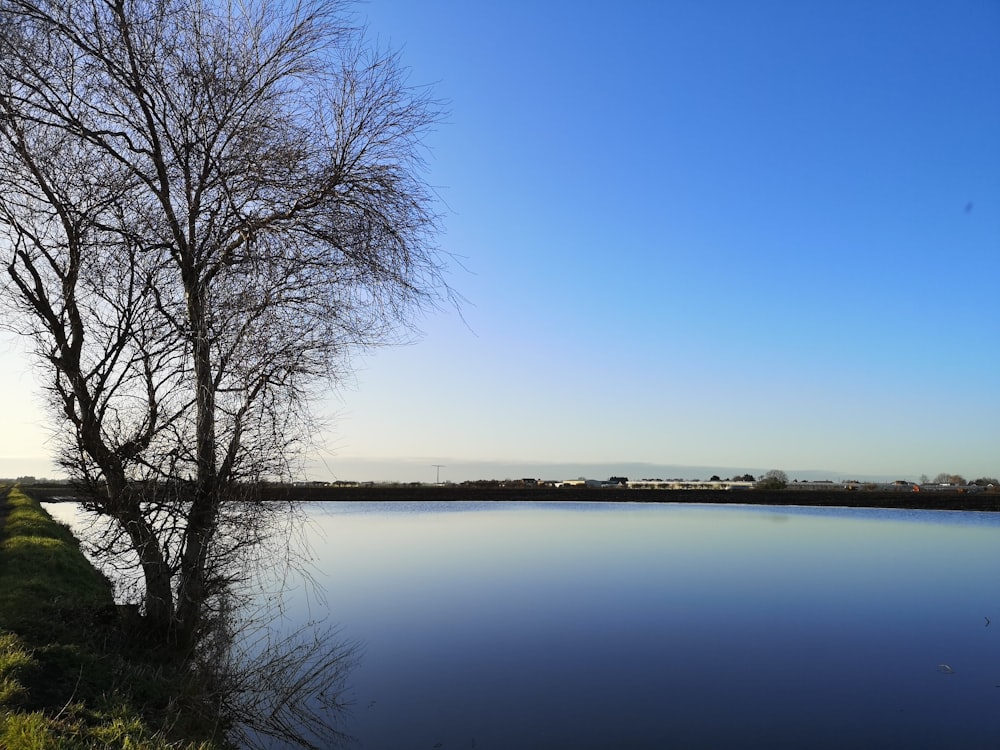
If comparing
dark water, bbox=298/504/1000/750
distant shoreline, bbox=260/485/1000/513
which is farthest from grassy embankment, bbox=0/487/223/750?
distant shoreline, bbox=260/485/1000/513

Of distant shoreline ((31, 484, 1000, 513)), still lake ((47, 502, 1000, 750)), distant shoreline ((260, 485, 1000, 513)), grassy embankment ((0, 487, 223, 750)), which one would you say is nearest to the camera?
grassy embankment ((0, 487, 223, 750))

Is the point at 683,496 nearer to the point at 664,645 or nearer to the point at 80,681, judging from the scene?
the point at 664,645

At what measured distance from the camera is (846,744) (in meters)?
7.44

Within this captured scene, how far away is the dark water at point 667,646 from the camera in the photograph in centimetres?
786

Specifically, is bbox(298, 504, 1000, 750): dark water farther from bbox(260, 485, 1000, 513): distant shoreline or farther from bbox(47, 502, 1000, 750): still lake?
bbox(260, 485, 1000, 513): distant shoreline

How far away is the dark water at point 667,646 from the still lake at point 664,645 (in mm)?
36

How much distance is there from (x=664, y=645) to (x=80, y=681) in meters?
8.12

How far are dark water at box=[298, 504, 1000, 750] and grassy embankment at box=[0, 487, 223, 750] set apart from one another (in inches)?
82.1

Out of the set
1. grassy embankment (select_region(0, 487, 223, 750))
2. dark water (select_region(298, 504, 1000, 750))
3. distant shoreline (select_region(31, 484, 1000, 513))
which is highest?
distant shoreline (select_region(31, 484, 1000, 513))

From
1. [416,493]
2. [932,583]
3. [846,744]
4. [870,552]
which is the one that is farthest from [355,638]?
[416,493]

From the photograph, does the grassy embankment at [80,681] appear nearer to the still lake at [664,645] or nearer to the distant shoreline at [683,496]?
the still lake at [664,645]

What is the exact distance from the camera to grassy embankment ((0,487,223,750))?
4.79 metres

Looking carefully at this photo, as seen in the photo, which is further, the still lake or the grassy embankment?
the still lake

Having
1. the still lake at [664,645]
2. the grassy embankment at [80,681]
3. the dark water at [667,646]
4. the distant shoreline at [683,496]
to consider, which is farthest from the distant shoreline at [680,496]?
the grassy embankment at [80,681]
